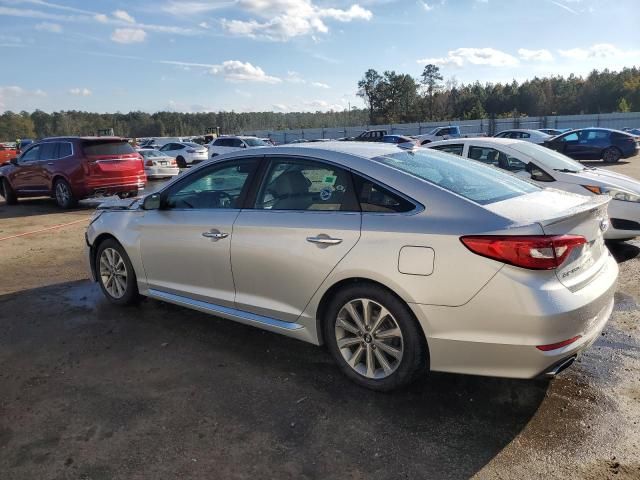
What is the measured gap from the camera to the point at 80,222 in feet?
34.8

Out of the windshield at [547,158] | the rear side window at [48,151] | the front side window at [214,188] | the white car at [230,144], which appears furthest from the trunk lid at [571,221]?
the white car at [230,144]

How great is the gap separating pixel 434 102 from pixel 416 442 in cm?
10396

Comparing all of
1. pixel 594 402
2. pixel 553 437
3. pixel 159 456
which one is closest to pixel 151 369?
pixel 159 456

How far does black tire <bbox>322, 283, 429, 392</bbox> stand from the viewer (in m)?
3.05

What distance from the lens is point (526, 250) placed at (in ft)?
8.86

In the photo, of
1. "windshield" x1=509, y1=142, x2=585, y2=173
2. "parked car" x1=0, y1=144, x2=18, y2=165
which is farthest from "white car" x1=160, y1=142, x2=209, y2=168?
"windshield" x1=509, y1=142, x2=585, y2=173

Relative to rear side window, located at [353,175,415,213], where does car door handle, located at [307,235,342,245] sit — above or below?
below

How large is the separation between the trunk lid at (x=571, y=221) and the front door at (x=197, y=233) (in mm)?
1979

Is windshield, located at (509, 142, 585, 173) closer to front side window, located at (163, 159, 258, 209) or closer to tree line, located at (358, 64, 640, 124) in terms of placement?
front side window, located at (163, 159, 258, 209)

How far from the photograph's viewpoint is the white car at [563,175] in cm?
634

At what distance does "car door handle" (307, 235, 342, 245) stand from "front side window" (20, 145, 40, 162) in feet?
40.5

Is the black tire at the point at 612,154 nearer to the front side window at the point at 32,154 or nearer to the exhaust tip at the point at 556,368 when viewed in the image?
the front side window at the point at 32,154

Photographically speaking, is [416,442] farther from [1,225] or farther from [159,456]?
[1,225]

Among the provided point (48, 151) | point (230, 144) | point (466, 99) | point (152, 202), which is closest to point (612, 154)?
point (230, 144)
